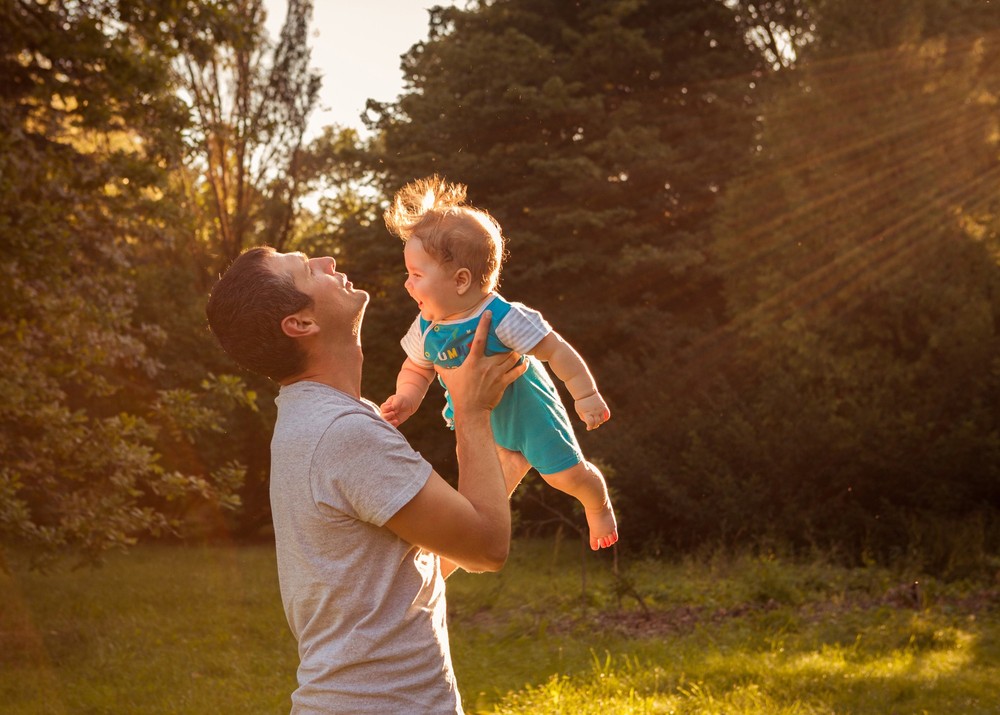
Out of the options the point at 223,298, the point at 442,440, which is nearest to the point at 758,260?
the point at 442,440

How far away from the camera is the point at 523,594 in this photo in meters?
12.1

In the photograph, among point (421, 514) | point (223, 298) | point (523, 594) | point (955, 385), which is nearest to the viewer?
point (421, 514)

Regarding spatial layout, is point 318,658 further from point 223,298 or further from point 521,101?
point 521,101

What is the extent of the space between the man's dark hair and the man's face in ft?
0.08

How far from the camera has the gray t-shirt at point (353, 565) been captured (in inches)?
84.4

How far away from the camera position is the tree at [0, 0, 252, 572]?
8133mm

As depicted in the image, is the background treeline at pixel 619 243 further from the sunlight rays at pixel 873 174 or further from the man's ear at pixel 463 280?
the man's ear at pixel 463 280

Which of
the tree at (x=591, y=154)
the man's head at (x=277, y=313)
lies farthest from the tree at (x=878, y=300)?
the man's head at (x=277, y=313)

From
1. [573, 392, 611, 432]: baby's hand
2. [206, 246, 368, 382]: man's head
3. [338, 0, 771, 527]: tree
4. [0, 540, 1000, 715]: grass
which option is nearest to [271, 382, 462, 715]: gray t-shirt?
[206, 246, 368, 382]: man's head

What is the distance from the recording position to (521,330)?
3.04 metres

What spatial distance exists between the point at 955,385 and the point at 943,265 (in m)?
1.92

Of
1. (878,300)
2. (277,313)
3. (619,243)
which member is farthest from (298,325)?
(619,243)

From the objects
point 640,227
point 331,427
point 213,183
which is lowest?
point 331,427

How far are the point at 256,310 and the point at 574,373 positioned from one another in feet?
4.20
